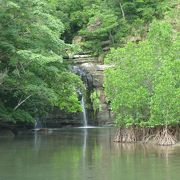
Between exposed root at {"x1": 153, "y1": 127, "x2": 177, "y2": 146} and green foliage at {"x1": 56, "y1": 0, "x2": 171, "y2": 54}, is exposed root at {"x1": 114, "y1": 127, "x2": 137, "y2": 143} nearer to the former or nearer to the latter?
exposed root at {"x1": 153, "y1": 127, "x2": 177, "y2": 146}

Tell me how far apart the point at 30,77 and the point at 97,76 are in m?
15.6

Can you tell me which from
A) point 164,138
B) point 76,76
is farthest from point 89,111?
point 164,138

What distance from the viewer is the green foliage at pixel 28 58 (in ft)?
111

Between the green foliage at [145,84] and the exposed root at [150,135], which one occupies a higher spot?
the green foliage at [145,84]

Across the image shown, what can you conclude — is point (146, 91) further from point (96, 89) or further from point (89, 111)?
point (96, 89)

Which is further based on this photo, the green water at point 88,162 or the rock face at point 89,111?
the rock face at point 89,111

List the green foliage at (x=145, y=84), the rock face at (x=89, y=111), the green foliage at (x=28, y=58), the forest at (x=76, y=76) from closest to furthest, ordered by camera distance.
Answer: the green foliage at (x=145, y=84) < the forest at (x=76, y=76) < the green foliage at (x=28, y=58) < the rock face at (x=89, y=111)

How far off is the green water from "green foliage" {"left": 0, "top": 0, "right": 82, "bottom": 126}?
287 inches

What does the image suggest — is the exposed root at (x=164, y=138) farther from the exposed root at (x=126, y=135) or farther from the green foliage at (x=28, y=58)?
the green foliage at (x=28, y=58)

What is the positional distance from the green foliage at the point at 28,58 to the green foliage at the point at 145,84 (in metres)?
5.32

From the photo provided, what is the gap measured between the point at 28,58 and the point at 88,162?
14.1 metres

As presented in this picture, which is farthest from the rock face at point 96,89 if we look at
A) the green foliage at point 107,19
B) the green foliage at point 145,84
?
the green foliage at point 145,84

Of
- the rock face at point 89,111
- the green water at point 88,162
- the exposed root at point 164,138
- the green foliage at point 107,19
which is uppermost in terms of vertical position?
the green foliage at point 107,19

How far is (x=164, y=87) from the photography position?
89.2ft
